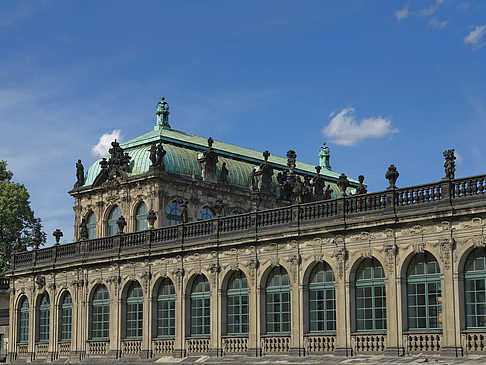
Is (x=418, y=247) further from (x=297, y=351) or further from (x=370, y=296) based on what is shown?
(x=297, y=351)

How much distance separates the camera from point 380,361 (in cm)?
3428

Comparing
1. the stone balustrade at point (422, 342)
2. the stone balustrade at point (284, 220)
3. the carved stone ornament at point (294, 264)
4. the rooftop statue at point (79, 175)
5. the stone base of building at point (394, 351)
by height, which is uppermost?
the rooftop statue at point (79, 175)

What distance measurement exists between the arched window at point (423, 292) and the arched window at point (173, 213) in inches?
972

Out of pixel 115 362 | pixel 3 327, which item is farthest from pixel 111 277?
pixel 3 327

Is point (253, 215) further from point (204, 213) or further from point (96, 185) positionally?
point (96, 185)

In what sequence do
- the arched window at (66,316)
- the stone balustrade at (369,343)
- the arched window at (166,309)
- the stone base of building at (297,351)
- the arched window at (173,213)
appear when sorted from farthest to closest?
1. the arched window at (173,213)
2. the arched window at (66,316)
3. the arched window at (166,309)
4. the stone base of building at (297,351)
5. the stone balustrade at (369,343)

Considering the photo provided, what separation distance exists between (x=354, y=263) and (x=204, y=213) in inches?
909

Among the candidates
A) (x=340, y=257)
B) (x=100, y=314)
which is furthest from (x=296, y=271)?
(x=100, y=314)

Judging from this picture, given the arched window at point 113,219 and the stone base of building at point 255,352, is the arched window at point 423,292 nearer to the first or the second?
the stone base of building at point 255,352

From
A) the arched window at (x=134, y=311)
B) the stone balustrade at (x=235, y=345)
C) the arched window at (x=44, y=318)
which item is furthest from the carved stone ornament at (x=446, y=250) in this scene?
the arched window at (x=44, y=318)

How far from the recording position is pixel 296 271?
39.1m

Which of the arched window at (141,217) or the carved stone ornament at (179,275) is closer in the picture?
the carved stone ornament at (179,275)

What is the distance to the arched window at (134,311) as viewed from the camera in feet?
155

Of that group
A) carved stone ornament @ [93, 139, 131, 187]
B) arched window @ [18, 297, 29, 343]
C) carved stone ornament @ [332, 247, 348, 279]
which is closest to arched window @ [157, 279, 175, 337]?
carved stone ornament @ [332, 247, 348, 279]
